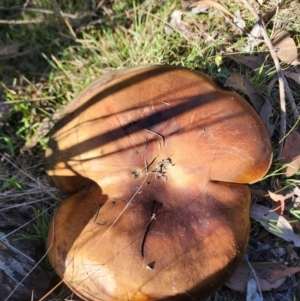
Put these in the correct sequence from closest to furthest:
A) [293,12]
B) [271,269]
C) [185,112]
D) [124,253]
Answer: [124,253] → [185,112] → [271,269] → [293,12]

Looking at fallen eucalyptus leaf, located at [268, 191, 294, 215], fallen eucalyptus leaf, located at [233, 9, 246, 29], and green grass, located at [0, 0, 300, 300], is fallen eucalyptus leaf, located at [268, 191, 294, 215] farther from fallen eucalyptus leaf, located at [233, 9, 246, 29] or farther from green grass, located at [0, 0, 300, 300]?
fallen eucalyptus leaf, located at [233, 9, 246, 29]

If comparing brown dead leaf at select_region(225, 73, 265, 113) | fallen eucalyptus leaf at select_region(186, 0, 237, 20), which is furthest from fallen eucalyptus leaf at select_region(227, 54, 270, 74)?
fallen eucalyptus leaf at select_region(186, 0, 237, 20)

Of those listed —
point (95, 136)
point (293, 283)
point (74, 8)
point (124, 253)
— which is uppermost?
point (74, 8)

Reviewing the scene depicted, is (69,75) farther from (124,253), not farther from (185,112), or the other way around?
(124,253)

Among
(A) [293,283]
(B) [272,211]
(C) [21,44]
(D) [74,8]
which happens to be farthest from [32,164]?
(A) [293,283]

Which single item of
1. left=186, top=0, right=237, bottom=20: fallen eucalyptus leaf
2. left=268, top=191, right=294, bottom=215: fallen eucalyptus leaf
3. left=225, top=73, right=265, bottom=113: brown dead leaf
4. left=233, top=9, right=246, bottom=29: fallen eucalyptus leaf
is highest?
left=186, top=0, right=237, bottom=20: fallen eucalyptus leaf

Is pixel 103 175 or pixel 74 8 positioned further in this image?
pixel 74 8

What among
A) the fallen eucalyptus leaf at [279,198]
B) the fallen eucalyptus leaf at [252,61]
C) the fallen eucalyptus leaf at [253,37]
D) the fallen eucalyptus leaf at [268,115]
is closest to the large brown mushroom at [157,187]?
the fallen eucalyptus leaf at [279,198]

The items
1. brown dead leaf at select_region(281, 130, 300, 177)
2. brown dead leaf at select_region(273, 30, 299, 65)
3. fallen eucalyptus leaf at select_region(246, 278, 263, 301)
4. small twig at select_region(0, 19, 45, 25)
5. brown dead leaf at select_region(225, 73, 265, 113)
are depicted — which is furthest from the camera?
small twig at select_region(0, 19, 45, 25)
